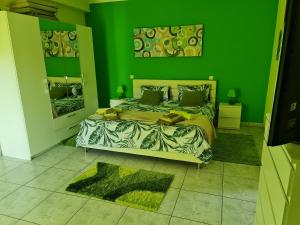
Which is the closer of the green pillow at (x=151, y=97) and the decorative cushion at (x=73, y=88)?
the decorative cushion at (x=73, y=88)

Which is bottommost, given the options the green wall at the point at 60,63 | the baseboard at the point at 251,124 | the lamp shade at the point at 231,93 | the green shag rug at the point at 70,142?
the green shag rug at the point at 70,142

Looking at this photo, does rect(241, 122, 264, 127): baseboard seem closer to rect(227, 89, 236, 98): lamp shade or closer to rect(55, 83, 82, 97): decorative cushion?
rect(227, 89, 236, 98): lamp shade

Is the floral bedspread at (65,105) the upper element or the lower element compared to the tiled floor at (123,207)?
upper

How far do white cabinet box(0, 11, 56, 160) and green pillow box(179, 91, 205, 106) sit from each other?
237 centimetres

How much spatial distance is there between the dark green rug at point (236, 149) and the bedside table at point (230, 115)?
0.31 m

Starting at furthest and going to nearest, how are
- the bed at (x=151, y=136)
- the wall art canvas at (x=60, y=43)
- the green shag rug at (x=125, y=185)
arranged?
the wall art canvas at (x=60, y=43) → the bed at (x=151, y=136) → the green shag rug at (x=125, y=185)

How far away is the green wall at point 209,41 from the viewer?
4012 mm

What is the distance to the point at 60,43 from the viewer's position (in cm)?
368

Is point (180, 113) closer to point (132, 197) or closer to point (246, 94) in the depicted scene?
point (132, 197)

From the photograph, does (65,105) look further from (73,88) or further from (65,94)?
(73,88)

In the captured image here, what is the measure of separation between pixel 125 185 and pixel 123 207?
37 cm

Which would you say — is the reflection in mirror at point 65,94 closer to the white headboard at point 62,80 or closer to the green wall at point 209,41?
the white headboard at point 62,80

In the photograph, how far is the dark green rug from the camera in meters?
3.10

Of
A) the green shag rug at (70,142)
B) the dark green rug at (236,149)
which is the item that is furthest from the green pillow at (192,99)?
the green shag rug at (70,142)
